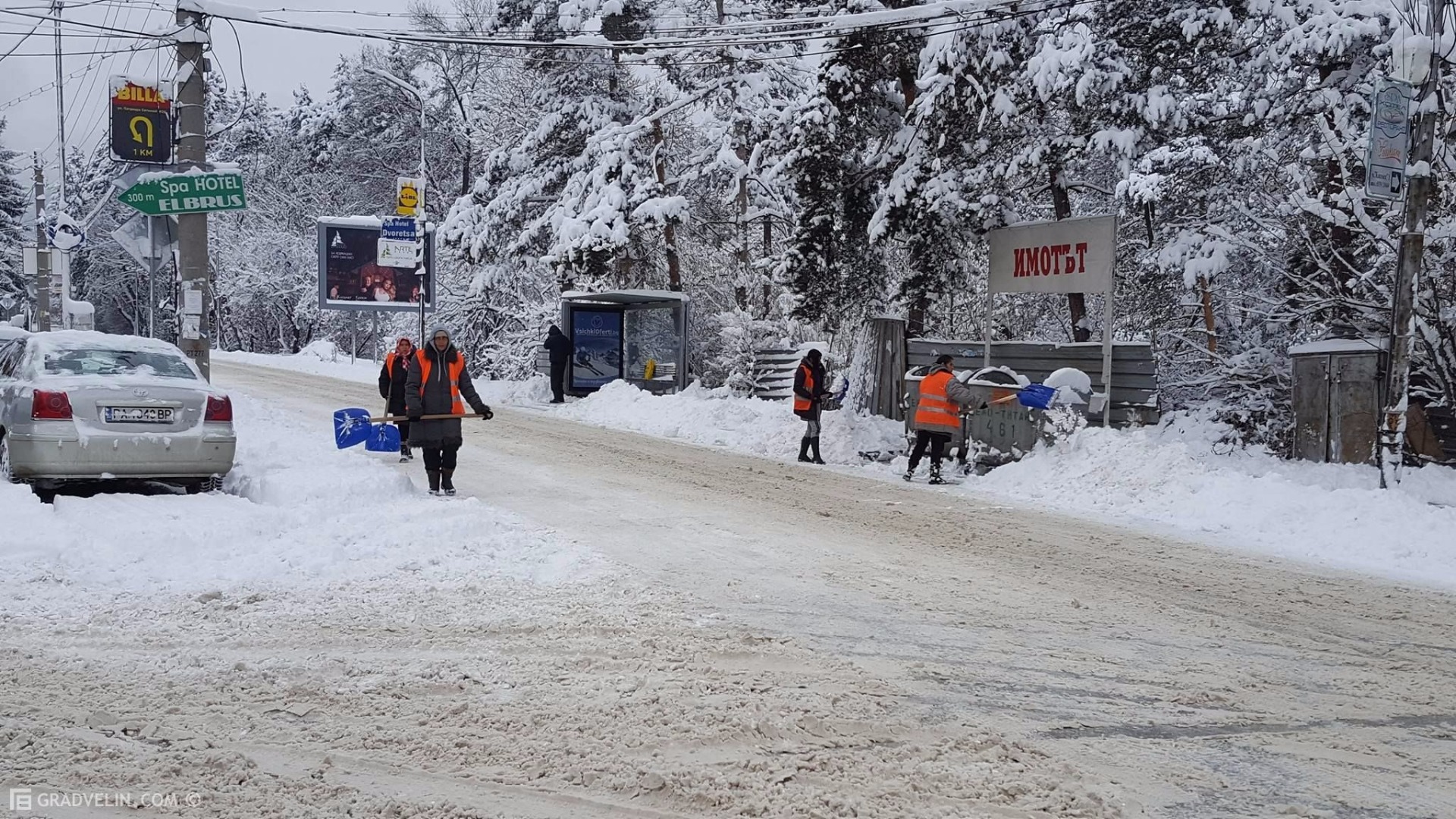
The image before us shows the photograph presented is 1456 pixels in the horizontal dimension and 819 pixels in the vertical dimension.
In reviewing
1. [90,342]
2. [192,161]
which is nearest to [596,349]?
[192,161]

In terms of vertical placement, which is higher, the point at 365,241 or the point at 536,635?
the point at 365,241

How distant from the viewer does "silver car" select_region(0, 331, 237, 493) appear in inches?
377

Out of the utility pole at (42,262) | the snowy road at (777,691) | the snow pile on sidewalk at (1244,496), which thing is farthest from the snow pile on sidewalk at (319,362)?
the snowy road at (777,691)

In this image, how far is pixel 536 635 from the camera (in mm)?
6207

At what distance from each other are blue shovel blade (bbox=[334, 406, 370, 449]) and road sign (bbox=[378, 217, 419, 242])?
14953mm

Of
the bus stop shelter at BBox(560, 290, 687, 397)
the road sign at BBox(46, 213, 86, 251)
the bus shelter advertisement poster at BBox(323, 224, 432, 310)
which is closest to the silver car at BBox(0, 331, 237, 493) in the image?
the road sign at BBox(46, 213, 86, 251)

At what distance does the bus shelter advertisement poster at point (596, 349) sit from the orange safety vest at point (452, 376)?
16279 millimetres

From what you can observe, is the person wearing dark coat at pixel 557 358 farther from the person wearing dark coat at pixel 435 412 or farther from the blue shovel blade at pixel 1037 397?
the person wearing dark coat at pixel 435 412

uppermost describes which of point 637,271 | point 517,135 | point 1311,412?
point 517,135

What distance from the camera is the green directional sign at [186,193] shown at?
13.6m

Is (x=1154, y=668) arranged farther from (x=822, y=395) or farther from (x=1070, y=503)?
(x=822, y=395)

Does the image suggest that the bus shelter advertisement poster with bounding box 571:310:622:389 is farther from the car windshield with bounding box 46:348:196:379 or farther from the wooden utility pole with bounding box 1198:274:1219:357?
the car windshield with bounding box 46:348:196:379

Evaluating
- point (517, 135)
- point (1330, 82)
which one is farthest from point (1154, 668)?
point (517, 135)

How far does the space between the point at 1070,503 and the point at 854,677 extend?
8.19 metres
